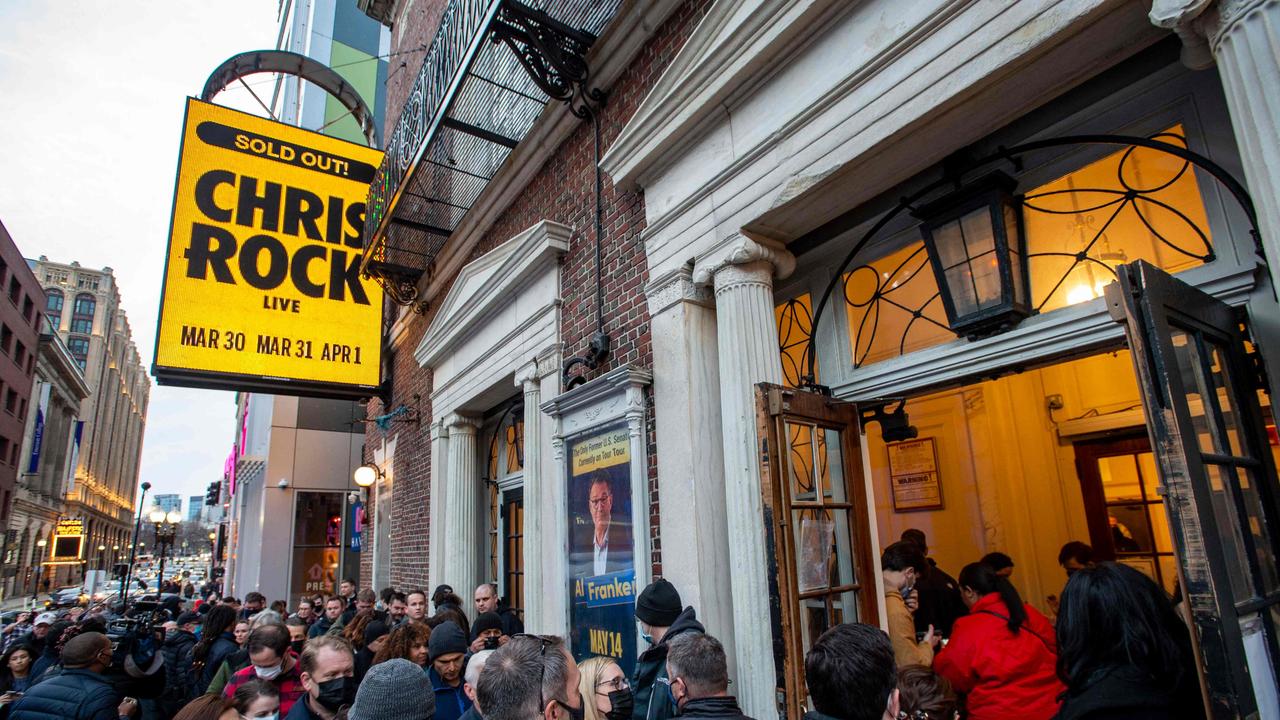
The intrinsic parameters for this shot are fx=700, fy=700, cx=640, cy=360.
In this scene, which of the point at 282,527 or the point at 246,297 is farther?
the point at 282,527

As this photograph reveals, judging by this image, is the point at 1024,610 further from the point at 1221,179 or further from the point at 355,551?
the point at 355,551

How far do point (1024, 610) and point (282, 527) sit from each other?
1816 cm

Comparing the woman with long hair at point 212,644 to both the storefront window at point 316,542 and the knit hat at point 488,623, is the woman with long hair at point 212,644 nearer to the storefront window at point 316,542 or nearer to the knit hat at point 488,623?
the knit hat at point 488,623

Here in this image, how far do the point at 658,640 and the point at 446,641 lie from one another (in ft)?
4.00

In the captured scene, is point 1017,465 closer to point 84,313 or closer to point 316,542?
point 316,542

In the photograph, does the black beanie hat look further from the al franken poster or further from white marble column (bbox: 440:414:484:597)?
white marble column (bbox: 440:414:484:597)

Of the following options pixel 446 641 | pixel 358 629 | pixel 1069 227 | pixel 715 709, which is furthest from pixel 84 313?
pixel 1069 227

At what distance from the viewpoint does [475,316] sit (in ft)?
26.7

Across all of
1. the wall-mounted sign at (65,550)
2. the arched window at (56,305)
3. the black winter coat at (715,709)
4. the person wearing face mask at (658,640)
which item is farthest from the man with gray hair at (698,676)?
the arched window at (56,305)

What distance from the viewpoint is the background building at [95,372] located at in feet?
240

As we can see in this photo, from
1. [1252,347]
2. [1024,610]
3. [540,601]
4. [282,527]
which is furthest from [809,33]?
[282,527]

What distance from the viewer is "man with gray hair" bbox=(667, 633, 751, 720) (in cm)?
268

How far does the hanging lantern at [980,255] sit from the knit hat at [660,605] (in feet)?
7.23

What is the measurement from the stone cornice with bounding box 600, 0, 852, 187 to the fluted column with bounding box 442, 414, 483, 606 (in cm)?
481
